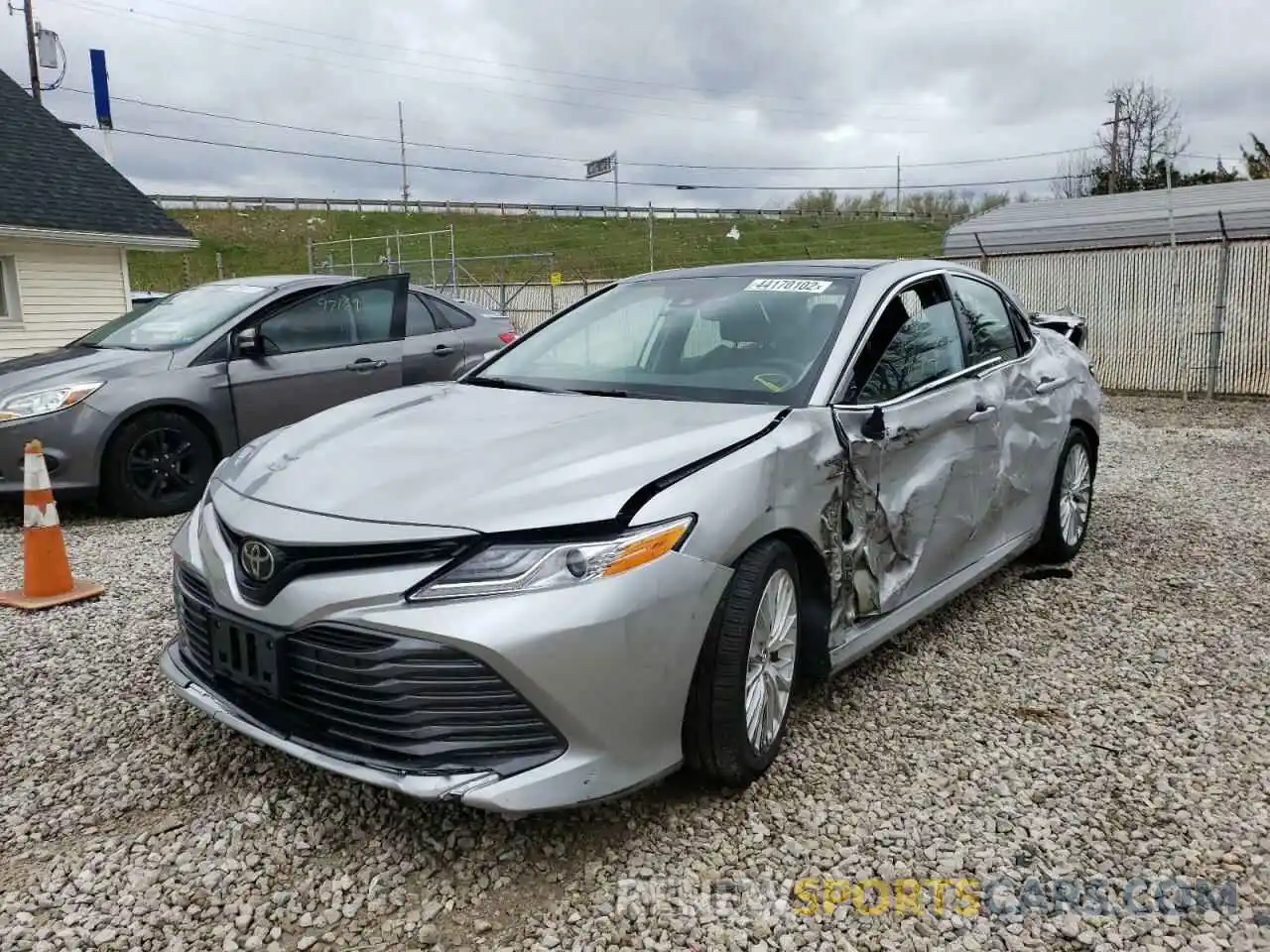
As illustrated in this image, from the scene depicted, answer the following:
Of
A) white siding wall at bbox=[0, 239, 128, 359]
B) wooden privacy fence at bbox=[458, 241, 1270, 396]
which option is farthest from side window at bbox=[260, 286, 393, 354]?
wooden privacy fence at bbox=[458, 241, 1270, 396]

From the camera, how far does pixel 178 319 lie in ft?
22.6

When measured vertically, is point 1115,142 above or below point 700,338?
above

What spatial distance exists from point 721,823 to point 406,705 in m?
0.97

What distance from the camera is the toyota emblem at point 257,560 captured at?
245cm

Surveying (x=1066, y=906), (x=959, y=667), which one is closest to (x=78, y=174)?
(x=959, y=667)

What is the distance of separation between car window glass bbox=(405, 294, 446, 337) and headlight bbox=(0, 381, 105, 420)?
2.25 metres

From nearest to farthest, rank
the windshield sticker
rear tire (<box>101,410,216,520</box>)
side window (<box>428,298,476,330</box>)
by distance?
the windshield sticker
rear tire (<box>101,410,216,520</box>)
side window (<box>428,298,476,330</box>)

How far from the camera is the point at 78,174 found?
1489 cm

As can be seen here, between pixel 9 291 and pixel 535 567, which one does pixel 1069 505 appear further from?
pixel 9 291

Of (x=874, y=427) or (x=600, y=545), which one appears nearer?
(x=600, y=545)

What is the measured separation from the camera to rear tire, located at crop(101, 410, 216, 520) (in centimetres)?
609

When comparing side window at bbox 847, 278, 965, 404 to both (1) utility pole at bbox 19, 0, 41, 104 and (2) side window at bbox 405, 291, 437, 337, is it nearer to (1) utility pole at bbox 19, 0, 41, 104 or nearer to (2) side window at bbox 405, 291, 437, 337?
(2) side window at bbox 405, 291, 437, 337

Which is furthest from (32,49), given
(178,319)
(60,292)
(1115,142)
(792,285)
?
(1115,142)

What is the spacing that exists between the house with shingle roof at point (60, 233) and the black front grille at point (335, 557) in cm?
1269
